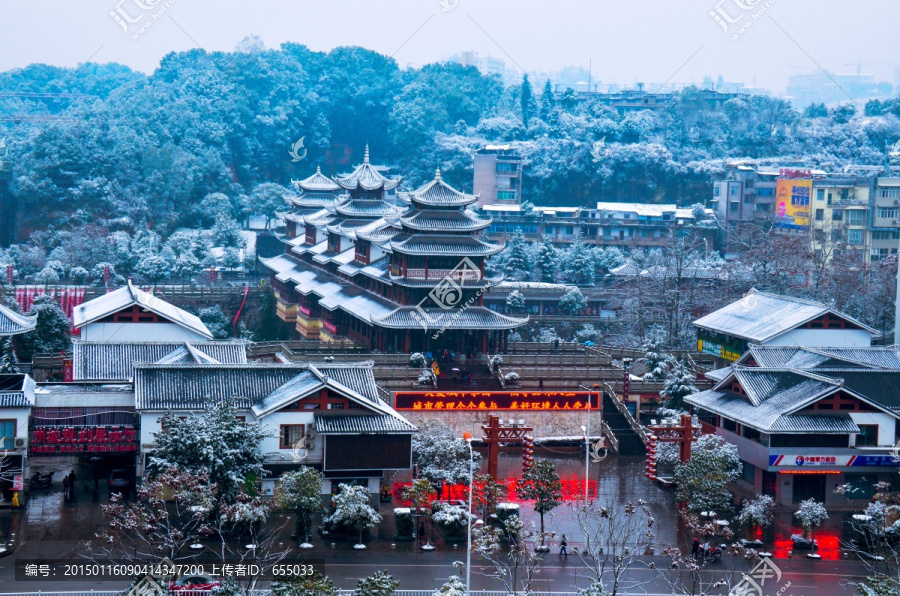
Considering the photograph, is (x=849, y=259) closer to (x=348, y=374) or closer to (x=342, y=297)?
(x=342, y=297)

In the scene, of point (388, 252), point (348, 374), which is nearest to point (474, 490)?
point (348, 374)

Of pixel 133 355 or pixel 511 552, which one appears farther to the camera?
pixel 133 355

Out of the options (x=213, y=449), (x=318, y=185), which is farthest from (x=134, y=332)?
(x=318, y=185)

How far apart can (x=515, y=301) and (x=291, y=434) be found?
41718 mm

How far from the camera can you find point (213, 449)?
1437 inches

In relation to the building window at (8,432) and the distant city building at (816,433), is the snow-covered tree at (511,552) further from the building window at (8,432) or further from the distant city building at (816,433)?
the building window at (8,432)

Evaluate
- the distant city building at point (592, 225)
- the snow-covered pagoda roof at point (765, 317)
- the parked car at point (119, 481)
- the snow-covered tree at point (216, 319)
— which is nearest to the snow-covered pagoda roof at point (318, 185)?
the snow-covered tree at point (216, 319)

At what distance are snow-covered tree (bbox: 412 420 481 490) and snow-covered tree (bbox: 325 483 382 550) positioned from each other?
172 inches

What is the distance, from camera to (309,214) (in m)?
83.4

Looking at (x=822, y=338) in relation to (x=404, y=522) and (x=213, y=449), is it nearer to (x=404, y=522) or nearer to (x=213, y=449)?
(x=404, y=522)

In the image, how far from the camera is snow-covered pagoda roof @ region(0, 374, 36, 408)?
38.6 meters

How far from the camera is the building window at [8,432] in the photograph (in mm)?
38719

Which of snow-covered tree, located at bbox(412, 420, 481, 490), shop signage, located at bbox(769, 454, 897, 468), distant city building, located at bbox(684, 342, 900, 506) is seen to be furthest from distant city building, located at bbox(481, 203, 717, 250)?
snow-covered tree, located at bbox(412, 420, 481, 490)

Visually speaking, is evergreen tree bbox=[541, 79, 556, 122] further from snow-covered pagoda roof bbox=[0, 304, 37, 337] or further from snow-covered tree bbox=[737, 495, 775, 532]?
snow-covered tree bbox=[737, 495, 775, 532]
